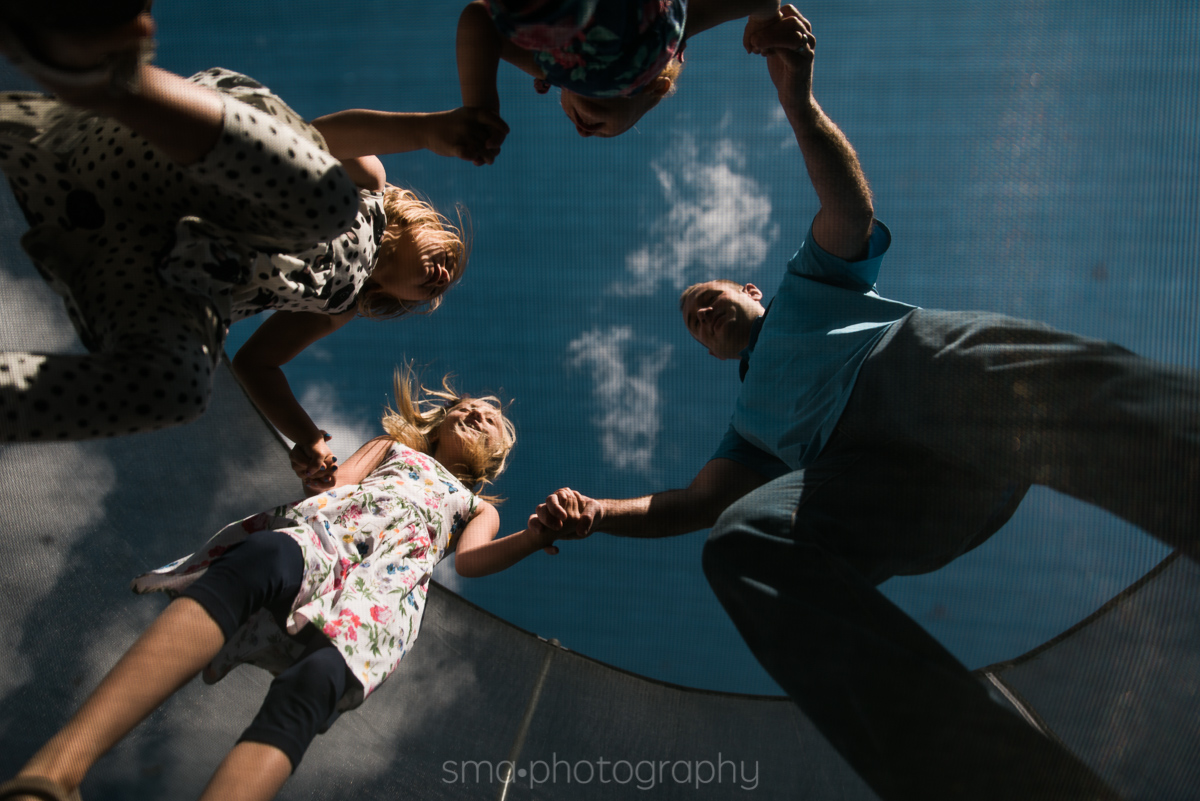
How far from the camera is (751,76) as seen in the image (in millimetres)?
663

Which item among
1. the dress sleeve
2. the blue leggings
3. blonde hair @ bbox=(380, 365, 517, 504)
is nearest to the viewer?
the blue leggings

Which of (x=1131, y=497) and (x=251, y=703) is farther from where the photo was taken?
(x=251, y=703)

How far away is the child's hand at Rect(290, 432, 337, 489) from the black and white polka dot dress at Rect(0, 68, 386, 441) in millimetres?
301

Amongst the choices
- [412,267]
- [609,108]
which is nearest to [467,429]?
[412,267]

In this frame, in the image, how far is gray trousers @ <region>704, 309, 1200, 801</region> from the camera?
406 millimetres

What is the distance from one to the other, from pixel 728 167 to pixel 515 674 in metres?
0.82

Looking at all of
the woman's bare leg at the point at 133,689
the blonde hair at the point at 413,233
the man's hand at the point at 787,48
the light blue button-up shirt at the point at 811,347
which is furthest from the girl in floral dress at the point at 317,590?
the man's hand at the point at 787,48

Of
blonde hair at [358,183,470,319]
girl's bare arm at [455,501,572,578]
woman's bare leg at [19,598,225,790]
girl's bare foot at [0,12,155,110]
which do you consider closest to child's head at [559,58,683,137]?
blonde hair at [358,183,470,319]

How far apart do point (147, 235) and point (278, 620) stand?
0.39m

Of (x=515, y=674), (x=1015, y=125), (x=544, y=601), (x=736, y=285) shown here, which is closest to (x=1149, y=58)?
(x=1015, y=125)

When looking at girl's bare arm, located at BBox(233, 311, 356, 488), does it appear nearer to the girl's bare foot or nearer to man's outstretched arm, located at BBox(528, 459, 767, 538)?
man's outstretched arm, located at BBox(528, 459, 767, 538)

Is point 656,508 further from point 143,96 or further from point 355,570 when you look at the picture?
point 143,96

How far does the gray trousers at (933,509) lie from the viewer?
406 mm

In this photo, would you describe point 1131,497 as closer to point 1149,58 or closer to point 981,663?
point 981,663
